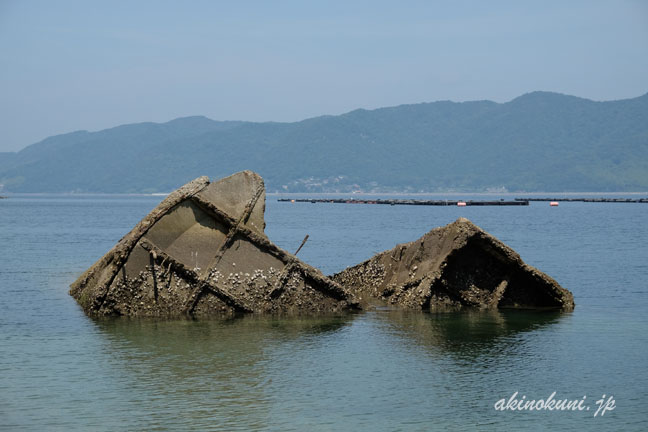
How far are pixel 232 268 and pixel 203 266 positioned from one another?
0.77 metres

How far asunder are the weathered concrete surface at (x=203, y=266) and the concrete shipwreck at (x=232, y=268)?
26 millimetres

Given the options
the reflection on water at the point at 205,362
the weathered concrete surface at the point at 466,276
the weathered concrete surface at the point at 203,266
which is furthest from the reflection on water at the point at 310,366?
the weathered concrete surface at the point at 466,276

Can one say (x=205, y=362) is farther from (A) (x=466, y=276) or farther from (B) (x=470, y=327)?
(A) (x=466, y=276)

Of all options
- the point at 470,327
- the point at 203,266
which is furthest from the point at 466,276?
the point at 203,266

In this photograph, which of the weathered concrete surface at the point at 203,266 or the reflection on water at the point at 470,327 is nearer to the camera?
the reflection on water at the point at 470,327

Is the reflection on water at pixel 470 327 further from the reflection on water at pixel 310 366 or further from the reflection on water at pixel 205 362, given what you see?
the reflection on water at pixel 205 362

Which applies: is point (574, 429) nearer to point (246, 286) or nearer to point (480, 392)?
point (480, 392)

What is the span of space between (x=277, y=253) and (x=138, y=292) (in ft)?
12.4

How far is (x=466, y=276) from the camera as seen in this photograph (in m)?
24.3

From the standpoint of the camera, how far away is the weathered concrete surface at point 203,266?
21.8m

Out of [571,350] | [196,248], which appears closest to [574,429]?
[571,350]

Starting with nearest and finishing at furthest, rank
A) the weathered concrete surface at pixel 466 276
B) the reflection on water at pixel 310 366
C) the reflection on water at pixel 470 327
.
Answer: the reflection on water at pixel 310 366, the reflection on water at pixel 470 327, the weathered concrete surface at pixel 466 276

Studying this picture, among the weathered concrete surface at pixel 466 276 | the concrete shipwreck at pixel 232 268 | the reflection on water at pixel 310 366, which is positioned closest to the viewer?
the reflection on water at pixel 310 366

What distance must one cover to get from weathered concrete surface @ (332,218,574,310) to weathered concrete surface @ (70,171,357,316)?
3.26 m
